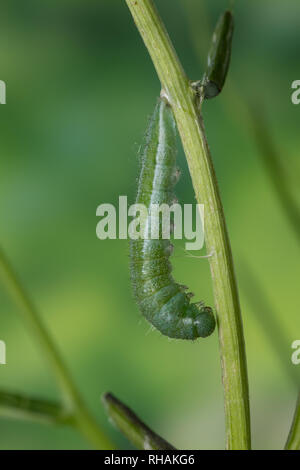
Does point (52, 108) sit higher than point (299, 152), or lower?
higher

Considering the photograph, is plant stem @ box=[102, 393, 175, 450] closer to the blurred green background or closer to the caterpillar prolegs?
the caterpillar prolegs

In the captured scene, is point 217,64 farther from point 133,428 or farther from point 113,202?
point 113,202

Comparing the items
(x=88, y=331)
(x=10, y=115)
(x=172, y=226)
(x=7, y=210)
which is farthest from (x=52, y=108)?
(x=172, y=226)

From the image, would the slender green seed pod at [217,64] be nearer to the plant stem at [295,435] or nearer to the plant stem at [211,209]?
the plant stem at [211,209]

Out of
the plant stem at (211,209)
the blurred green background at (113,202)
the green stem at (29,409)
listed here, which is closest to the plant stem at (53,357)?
the green stem at (29,409)

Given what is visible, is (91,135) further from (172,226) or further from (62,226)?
(172,226)

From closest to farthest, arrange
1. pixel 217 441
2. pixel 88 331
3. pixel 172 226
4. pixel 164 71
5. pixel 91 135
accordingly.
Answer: pixel 164 71 < pixel 172 226 < pixel 217 441 < pixel 88 331 < pixel 91 135

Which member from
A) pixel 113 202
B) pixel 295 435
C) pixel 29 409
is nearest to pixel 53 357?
pixel 29 409

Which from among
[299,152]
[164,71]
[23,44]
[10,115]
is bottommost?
[164,71]
